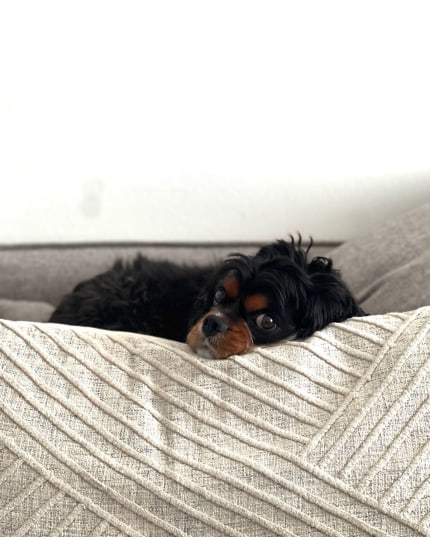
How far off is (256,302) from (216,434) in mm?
388

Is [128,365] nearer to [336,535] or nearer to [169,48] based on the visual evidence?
[336,535]

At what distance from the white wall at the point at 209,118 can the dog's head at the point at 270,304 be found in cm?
80

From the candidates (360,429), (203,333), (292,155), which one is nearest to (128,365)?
(203,333)

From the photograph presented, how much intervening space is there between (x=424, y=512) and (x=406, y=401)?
0.23 meters

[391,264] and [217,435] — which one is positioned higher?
[391,264]

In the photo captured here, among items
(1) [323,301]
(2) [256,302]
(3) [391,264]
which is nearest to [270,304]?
(2) [256,302]

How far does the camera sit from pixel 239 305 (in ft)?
5.76

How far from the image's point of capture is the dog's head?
5.43 feet

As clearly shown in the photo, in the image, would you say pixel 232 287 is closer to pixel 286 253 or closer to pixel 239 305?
pixel 239 305

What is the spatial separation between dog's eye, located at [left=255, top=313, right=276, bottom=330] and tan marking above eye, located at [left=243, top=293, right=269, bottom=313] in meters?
0.02

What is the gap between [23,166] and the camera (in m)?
2.57

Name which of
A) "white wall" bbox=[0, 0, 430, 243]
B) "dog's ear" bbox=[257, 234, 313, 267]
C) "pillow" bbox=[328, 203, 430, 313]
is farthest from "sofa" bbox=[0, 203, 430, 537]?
"white wall" bbox=[0, 0, 430, 243]

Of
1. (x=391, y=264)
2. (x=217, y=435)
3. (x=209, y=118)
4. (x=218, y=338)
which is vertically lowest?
(x=217, y=435)

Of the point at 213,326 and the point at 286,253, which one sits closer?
the point at 213,326
